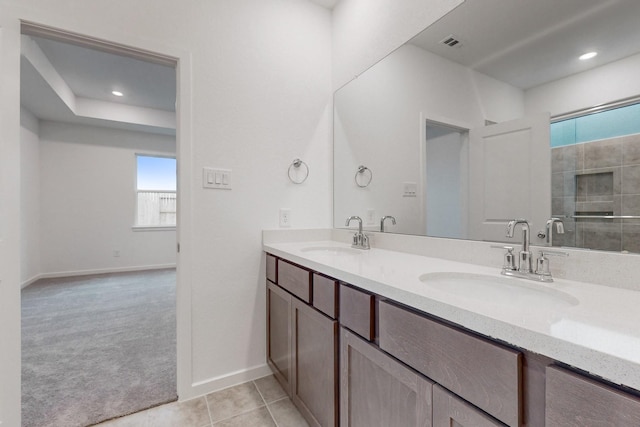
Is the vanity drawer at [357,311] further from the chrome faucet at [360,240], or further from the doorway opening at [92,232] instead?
the doorway opening at [92,232]

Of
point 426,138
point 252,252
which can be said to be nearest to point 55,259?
point 252,252

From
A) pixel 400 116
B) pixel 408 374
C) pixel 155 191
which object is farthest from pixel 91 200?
pixel 408 374

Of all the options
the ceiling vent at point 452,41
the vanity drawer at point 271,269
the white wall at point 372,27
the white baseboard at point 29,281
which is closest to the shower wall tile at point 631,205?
the ceiling vent at point 452,41

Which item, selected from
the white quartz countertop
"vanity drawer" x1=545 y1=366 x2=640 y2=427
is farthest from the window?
"vanity drawer" x1=545 y1=366 x2=640 y2=427

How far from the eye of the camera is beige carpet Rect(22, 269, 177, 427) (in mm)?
1548

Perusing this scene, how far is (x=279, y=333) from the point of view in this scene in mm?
1660

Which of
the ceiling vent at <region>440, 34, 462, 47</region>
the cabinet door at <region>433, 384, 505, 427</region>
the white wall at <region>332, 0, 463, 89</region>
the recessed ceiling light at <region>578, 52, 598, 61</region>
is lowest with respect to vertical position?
the cabinet door at <region>433, 384, 505, 427</region>

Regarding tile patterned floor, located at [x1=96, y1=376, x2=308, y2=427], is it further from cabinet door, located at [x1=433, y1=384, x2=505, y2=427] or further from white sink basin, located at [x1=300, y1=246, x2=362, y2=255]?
cabinet door, located at [x1=433, y1=384, x2=505, y2=427]

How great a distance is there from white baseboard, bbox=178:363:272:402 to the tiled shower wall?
68.3 inches

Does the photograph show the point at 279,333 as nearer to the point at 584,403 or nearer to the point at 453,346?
the point at 453,346

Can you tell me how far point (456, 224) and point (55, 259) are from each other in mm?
5650

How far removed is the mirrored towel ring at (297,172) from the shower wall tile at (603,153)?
1473 mm

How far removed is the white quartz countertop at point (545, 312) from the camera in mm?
457

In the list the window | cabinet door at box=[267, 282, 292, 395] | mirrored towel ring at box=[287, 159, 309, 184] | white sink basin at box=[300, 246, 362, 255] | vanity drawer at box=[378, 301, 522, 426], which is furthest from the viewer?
the window
